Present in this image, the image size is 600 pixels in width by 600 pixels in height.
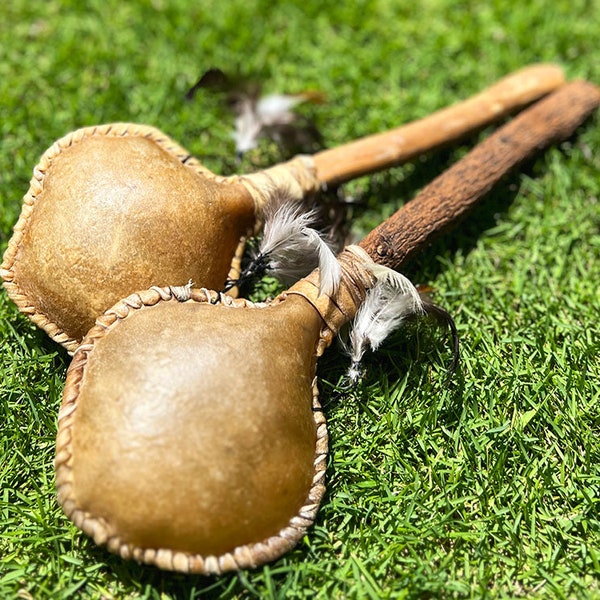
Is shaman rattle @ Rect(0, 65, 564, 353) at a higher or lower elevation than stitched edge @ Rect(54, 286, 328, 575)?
higher

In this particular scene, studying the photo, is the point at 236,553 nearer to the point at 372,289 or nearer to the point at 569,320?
the point at 372,289

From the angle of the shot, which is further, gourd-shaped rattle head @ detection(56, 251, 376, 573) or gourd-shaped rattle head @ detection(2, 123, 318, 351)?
gourd-shaped rattle head @ detection(2, 123, 318, 351)

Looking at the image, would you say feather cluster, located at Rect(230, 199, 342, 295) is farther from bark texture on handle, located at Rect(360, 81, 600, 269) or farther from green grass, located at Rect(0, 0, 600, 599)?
green grass, located at Rect(0, 0, 600, 599)

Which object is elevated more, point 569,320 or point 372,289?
point 372,289

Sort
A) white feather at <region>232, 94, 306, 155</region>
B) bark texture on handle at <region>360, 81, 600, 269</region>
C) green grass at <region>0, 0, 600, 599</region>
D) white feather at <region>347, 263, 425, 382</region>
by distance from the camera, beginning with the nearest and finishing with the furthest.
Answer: green grass at <region>0, 0, 600, 599</region> → white feather at <region>347, 263, 425, 382</region> → bark texture on handle at <region>360, 81, 600, 269</region> → white feather at <region>232, 94, 306, 155</region>

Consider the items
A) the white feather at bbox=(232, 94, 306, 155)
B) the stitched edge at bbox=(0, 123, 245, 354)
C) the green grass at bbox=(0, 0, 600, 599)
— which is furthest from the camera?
the white feather at bbox=(232, 94, 306, 155)

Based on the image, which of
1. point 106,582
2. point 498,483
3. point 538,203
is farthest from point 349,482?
point 538,203

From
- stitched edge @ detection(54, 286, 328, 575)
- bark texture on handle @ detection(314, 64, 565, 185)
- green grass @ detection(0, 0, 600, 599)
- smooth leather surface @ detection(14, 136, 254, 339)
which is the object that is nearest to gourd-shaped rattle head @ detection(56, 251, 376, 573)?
stitched edge @ detection(54, 286, 328, 575)
